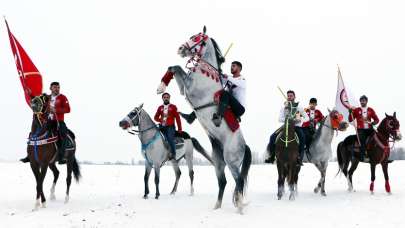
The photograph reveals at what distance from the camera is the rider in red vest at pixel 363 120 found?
14273mm

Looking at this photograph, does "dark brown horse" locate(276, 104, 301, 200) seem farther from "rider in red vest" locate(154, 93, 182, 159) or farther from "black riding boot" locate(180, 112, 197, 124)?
"black riding boot" locate(180, 112, 197, 124)

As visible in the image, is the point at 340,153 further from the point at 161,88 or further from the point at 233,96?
the point at 161,88

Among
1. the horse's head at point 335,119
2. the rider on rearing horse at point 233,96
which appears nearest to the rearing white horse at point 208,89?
the rider on rearing horse at point 233,96

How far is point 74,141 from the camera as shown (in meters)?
12.9

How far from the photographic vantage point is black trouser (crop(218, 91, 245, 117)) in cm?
922

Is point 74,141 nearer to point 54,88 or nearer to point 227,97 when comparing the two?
point 54,88

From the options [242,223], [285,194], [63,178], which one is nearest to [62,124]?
[242,223]

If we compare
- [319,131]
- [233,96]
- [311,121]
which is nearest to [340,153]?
[311,121]

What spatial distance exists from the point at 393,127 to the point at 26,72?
1094 cm

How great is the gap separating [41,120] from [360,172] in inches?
641

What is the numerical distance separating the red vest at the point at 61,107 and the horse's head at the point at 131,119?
1.59 m

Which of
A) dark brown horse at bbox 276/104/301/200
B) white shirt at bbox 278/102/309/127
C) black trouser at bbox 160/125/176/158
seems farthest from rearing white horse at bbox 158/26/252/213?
black trouser at bbox 160/125/176/158

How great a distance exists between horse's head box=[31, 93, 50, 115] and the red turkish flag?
0.35 metres

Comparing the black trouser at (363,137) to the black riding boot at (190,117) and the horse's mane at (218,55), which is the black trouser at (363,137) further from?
the horse's mane at (218,55)
